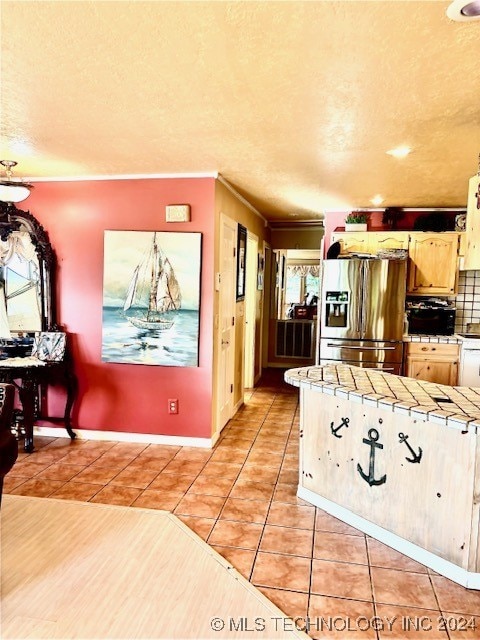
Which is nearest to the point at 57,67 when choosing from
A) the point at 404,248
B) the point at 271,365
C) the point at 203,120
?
the point at 203,120

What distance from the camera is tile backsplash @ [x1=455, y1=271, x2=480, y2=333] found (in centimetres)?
522

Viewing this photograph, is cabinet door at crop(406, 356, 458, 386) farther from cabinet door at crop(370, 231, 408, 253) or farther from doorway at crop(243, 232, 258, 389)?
doorway at crop(243, 232, 258, 389)

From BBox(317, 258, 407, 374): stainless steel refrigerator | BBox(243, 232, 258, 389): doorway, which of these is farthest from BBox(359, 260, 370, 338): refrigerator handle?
BBox(243, 232, 258, 389): doorway

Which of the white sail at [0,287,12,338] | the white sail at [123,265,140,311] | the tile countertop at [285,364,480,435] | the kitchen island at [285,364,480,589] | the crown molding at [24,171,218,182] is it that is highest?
the crown molding at [24,171,218,182]

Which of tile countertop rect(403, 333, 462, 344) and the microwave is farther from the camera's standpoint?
the microwave

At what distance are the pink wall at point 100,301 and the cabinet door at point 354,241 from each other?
1915mm

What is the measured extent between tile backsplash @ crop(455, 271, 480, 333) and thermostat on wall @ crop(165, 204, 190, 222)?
3303mm

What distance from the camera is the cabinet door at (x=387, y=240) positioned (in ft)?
16.5

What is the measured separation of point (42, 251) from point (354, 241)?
10.8 feet

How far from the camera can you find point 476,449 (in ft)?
7.19

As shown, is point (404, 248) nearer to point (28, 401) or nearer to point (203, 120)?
point (203, 120)

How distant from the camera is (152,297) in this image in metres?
3.96

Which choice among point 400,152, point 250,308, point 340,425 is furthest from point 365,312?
point 340,425

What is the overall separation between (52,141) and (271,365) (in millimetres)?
5505
